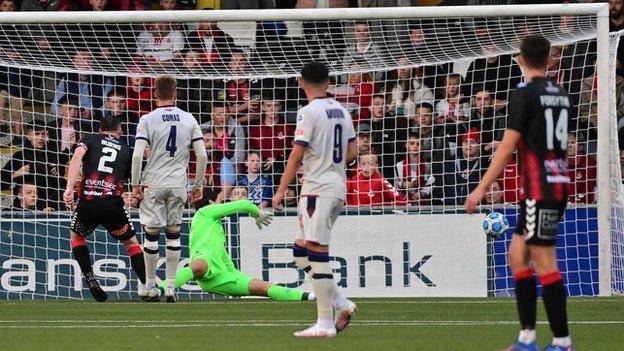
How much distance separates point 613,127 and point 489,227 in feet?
6.16

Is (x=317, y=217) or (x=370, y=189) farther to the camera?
(x=370, y=189)

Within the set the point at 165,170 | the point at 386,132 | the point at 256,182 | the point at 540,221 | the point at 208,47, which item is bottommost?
the point at 540,221

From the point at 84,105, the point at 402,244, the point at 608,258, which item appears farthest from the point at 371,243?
the point at 84,105

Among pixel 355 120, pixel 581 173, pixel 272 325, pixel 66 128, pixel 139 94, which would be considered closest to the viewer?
pixel 272 325

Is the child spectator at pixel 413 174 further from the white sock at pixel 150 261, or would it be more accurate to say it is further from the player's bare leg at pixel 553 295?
the player's bare leg at pixel 553 295

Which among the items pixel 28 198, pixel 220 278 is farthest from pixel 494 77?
pixel 28 198

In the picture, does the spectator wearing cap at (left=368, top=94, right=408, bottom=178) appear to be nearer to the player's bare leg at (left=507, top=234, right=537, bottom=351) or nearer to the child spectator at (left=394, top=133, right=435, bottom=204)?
the child spectator at (left=394, top=133, right=435, bottom=204)

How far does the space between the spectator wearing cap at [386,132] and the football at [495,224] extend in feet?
6.24

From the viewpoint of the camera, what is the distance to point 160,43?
16.7m

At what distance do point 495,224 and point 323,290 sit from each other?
5275 mm

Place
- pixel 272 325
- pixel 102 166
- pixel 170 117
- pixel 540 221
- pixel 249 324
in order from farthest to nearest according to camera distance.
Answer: pixel 102 166 < pixel 170 117 < pixel 249 324 < pixel 272 325 < pixel 540 221

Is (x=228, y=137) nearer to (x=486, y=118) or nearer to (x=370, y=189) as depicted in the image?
(x=370, y=189)

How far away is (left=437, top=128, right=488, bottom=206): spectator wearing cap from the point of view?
16.2 metres

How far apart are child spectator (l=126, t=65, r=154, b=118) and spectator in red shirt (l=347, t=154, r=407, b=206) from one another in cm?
264
